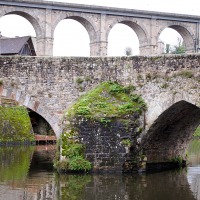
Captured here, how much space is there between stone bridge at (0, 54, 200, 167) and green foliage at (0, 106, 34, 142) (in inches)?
599

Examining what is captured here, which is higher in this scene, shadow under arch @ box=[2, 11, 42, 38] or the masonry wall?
shadow under arch @ box=[2, 11, 42, 38]

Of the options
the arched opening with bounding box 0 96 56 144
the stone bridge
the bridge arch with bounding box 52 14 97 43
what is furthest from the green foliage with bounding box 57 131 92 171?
the arched opening with bounding box 0 96 56 144

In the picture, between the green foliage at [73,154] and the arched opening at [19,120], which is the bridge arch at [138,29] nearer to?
the arched opening at [19,120]

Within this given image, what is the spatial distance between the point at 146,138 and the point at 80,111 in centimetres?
225

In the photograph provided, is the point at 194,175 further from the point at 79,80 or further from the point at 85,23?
the point at 85,23

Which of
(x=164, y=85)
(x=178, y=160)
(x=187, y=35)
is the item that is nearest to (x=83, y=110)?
(x=164, y=85)

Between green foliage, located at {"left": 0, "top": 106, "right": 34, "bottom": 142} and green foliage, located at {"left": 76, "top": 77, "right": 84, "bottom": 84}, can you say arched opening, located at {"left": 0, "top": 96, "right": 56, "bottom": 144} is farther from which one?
green foliage, located at {"left": 76, "top": 77, "right": 84, "bottom": 84}

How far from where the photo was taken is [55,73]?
56.7 ft

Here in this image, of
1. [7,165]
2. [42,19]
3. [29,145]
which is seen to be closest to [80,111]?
[7,165]

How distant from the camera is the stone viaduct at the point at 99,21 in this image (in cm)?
3004

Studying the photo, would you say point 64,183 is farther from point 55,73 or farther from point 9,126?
point 9,126

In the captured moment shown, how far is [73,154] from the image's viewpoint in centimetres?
1591

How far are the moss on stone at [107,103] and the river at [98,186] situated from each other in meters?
1.86

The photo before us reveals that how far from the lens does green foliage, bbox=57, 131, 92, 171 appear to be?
15.8 meters
